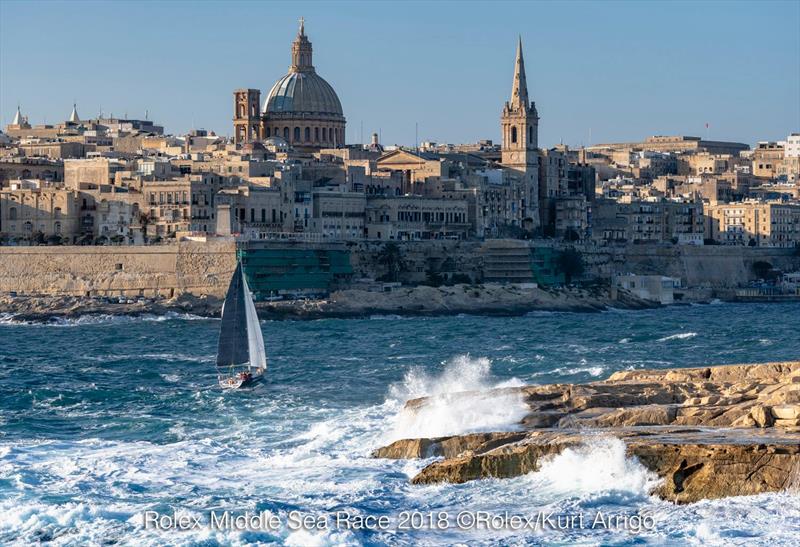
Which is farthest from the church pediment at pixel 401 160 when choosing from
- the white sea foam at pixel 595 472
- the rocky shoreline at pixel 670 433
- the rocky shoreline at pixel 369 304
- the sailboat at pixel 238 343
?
the white sea foam at pixel 595 472

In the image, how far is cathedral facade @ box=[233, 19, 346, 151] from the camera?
4574 inches

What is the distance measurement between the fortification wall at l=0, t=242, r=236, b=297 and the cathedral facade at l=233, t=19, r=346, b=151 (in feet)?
113

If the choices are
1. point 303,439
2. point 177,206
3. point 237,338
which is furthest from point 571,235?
point 303,439

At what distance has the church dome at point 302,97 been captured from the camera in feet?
386

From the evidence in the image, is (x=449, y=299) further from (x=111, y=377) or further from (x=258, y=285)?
(x=111, y=377)

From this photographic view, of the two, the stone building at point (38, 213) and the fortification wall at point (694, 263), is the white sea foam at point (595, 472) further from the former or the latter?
the fortification wall at point (694, 263)

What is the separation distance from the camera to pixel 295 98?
117938 millimetres

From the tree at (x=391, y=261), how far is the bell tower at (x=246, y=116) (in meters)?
30.2

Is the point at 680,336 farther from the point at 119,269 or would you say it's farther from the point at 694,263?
the point at 694,263

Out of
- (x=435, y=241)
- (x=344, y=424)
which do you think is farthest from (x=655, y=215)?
(x=344, y=424)

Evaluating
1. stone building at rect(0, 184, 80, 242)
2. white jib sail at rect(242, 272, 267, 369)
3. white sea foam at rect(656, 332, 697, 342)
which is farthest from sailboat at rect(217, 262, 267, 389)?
stone building at rect(0, 184, 80, 242)

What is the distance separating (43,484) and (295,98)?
89.5 meters

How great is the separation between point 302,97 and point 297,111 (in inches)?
48.5

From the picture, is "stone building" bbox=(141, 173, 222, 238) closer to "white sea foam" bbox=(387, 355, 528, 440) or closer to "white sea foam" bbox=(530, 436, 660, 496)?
"white sea foam" bbox=(387, 355, 528, 440)
